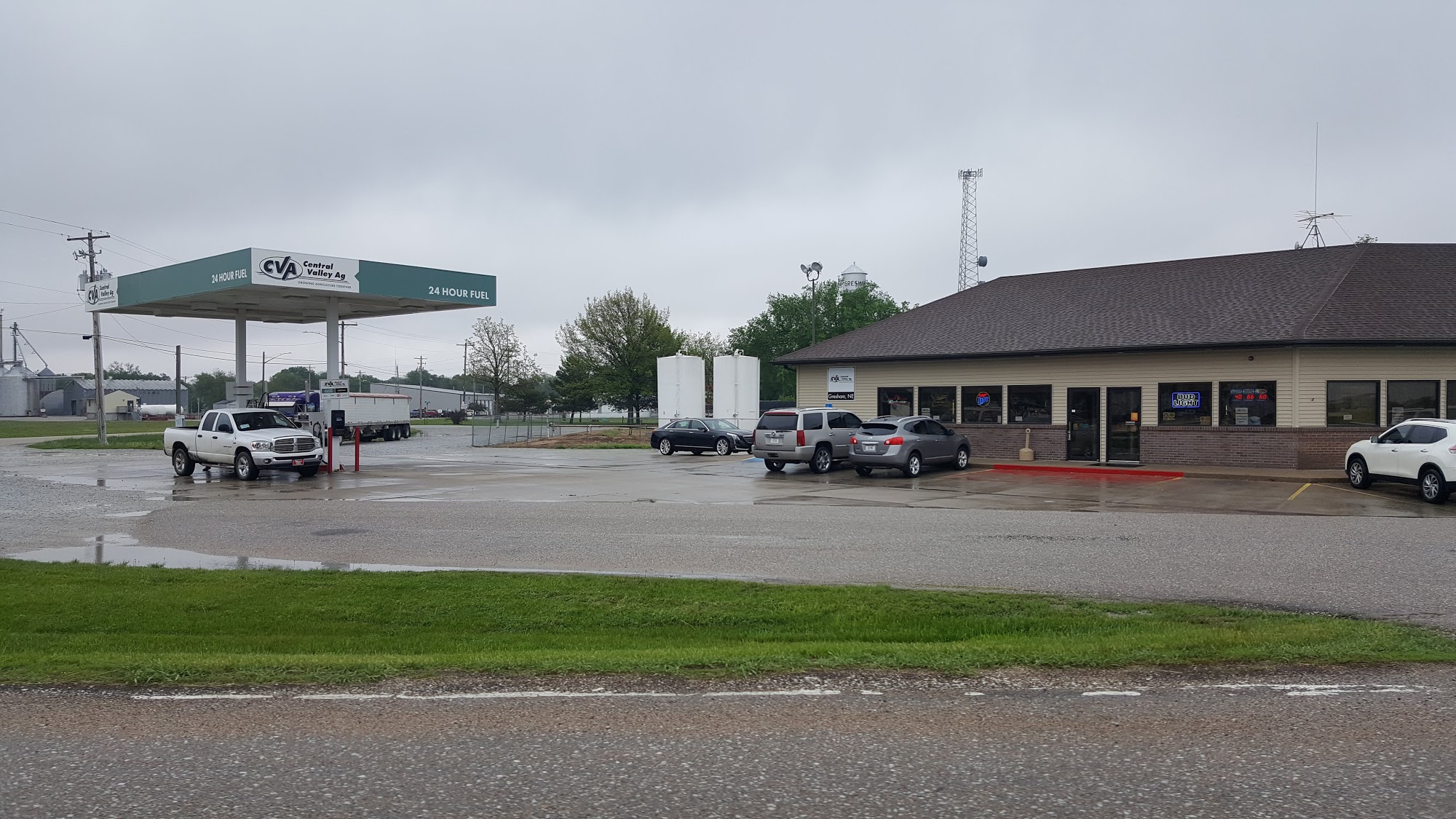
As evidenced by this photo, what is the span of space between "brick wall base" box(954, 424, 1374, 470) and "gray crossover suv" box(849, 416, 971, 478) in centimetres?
454

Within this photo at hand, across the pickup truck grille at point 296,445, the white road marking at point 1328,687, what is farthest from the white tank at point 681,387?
the white road marking at point 1328,687

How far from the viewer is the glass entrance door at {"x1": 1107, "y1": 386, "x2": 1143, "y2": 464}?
1169 inches

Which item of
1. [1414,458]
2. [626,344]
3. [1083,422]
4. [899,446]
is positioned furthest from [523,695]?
[626,344]

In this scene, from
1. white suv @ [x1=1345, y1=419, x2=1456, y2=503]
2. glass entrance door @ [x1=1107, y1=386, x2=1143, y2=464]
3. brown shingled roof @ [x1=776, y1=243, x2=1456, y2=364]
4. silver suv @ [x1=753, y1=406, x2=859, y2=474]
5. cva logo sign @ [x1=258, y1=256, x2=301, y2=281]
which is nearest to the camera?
white suv @ [x1=1345, y1=419, x2=1456, y2=503]

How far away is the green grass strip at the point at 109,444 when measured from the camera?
45.7 meters

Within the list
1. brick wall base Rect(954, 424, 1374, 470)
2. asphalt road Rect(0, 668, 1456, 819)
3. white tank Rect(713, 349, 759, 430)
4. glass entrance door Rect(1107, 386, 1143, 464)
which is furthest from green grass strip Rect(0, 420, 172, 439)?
asphalt road Rect(0, 668, 1456, 819)

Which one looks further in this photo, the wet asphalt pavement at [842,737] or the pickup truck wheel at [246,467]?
the pickup truck wheel at [246,467]

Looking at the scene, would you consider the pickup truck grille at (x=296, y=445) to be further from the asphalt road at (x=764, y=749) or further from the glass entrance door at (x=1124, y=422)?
the glass entrance door at (x=1124, y=422)

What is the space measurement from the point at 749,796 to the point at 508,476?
74.5ft

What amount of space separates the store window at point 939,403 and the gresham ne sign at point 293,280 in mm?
14193

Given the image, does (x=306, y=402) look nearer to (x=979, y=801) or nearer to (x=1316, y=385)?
(x=1316, y=385)

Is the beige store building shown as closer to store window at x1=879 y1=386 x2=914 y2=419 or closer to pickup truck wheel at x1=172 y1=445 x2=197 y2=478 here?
store window at x1=879 y1=386 x2=914 y2=419

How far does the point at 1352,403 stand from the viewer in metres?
26.8

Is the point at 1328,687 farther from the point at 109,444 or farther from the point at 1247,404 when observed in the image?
the point at 109,444
